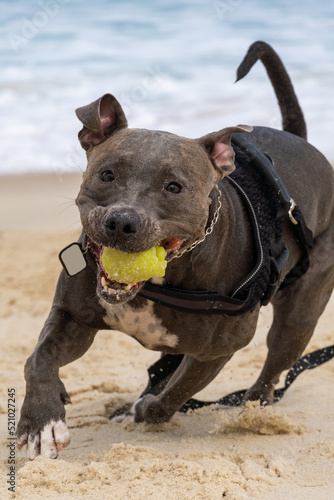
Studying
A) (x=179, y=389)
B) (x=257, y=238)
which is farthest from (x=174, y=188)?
(x=179, y=389)

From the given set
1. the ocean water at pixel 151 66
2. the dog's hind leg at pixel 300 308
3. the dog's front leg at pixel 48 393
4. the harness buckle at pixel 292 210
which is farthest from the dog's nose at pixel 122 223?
the ocean water at pixel 151 66

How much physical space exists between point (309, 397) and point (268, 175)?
5.16 feet

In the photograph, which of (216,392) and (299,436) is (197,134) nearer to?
(216,392)

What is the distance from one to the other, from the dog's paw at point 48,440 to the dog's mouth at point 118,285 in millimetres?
587

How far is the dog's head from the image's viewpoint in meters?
2.72

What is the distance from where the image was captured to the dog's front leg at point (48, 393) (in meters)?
3.01

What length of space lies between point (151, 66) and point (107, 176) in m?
14.4

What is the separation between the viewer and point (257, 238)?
11.1 feet

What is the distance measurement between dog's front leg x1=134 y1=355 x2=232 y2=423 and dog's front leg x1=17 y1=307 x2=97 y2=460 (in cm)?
65

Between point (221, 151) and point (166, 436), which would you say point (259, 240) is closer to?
point (221, 151)

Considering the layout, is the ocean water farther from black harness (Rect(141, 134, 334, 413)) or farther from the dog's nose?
the dog's nose

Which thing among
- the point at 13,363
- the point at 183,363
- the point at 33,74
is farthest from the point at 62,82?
the point at 183,363

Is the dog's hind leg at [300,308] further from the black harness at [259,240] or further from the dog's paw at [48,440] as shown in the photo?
the dog's paw at [48,440]

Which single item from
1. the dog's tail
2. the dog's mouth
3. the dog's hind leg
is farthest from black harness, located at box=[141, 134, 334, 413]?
the dog's tail
